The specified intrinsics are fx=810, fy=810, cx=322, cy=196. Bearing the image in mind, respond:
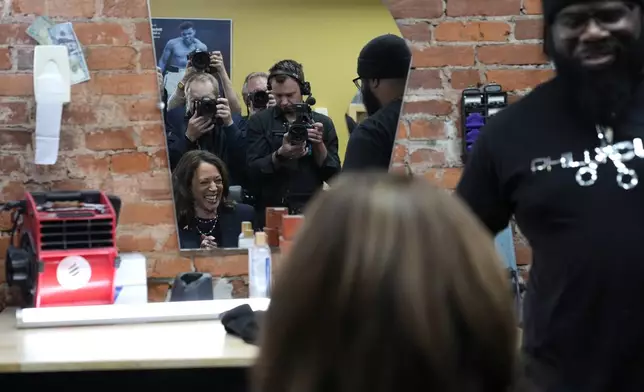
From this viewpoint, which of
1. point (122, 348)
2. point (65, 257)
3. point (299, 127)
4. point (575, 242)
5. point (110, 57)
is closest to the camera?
point (575, 242)

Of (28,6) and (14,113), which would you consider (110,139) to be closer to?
(14,113)

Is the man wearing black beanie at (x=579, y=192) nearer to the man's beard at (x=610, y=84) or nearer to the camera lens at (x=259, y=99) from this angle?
the man's beard at (x=610, y=84)

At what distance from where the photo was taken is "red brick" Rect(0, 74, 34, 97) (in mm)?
2637

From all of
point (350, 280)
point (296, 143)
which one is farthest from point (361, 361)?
point (296, 143)

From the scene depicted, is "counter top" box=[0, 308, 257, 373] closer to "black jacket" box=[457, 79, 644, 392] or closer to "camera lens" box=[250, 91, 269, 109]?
"black jacket" box=[457, 79, 644, 392]

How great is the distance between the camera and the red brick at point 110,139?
106 inches

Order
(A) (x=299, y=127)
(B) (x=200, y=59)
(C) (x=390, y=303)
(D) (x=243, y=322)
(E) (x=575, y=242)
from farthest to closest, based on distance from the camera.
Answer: (A) (x=299, y=127) < (B) (x=200, y=59) < (D) (x=243, y=322) < (E) (x=575, y=242) < (C) (x=390, y=303)

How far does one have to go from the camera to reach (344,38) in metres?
2.83

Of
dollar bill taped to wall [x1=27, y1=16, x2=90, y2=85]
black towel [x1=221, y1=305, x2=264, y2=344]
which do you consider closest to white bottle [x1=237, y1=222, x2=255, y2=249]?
black towel [x1=221, y1=305, x2=264, y2=344]

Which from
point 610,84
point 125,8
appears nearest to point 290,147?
point 125,8

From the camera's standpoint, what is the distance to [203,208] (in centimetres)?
281

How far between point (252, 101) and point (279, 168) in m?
0.26

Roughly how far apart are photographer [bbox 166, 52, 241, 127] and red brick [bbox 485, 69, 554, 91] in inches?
36.3

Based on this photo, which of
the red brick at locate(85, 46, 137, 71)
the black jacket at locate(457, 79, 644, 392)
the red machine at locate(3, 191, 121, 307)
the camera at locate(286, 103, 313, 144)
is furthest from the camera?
the camera at locate(286, 103, 313, 144)
